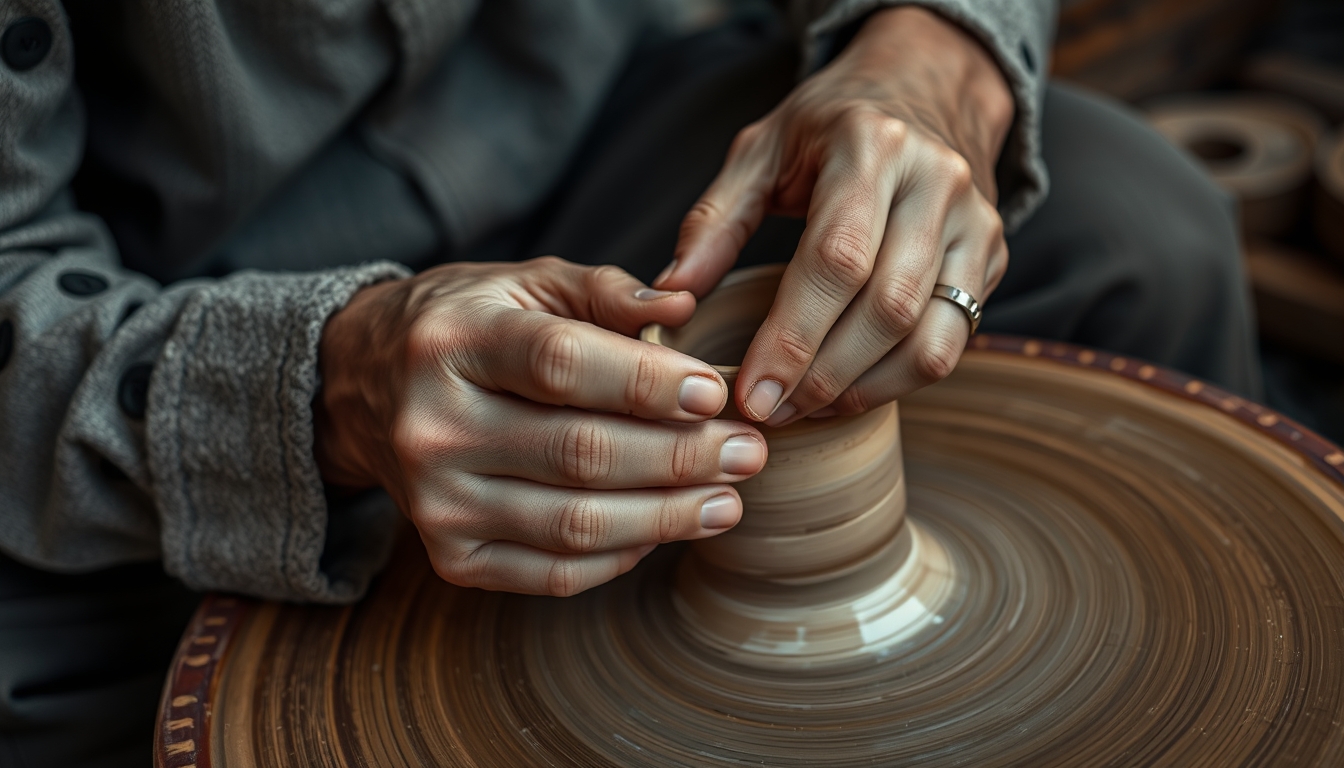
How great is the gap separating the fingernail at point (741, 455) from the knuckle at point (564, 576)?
0.43 ft

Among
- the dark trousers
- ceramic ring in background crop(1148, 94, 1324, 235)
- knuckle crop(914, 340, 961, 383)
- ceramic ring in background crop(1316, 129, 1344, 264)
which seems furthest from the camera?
ceramic ring in background crop(1148, 94, 1324, 235)

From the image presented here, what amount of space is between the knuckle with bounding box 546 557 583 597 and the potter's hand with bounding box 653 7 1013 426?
0.55 ft

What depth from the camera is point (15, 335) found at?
88 cm

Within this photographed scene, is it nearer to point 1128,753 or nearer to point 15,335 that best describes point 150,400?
point 15,335

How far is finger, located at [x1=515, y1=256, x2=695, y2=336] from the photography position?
769mm

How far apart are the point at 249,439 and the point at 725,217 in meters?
0.43

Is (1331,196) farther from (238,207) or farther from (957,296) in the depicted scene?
(238,207)

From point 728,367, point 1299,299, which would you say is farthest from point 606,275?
point 1299,299

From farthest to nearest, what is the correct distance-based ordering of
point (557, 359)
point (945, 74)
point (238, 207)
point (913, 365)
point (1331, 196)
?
point (1331, 196), point (238, 207), point (945, 74), point (913, 365), point (557, 359)

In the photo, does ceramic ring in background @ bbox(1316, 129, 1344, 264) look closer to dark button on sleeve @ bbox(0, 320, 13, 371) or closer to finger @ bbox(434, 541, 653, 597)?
finger @ bbox(434, 541, 653, 597)

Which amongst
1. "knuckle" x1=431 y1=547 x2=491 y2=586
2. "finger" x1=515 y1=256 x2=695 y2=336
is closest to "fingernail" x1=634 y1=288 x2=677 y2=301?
"finger" x1=515 y1=256 x2=695 y2=336

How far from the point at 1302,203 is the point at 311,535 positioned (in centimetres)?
201

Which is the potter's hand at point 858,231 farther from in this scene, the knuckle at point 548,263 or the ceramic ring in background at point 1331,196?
the ceramic ring in background at point 1331,196

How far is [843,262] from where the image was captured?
0.72 m
